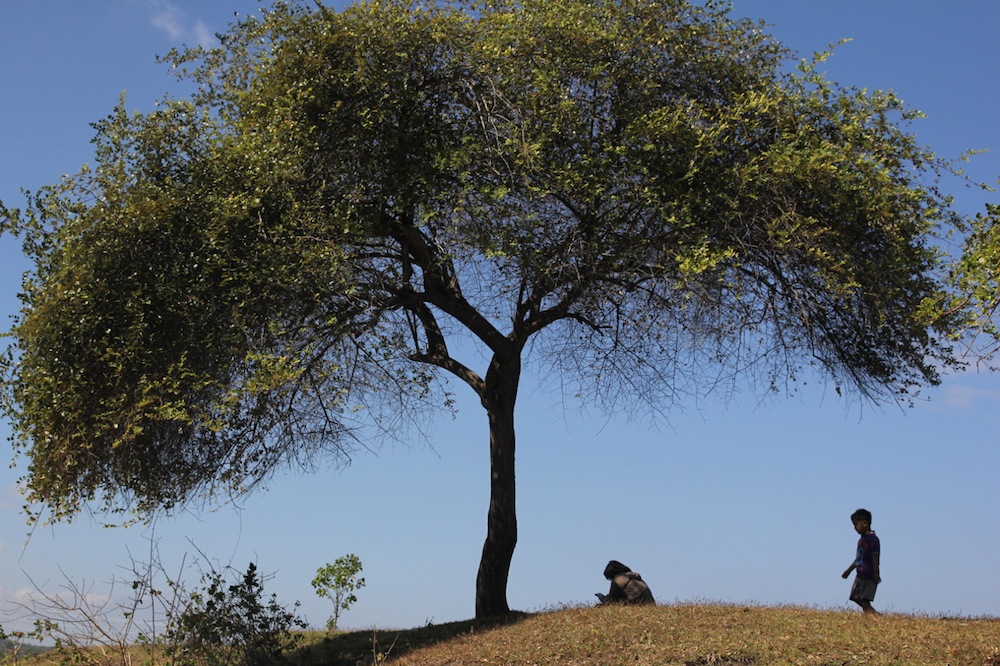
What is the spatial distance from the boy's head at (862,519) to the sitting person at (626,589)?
422 centimetres

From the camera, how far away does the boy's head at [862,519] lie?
58.1 feet

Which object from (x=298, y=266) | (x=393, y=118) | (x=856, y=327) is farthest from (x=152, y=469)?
(x=856, y=327)

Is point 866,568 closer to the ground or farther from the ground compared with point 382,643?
farther from the ground

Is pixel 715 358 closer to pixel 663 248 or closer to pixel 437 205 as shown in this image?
pixel 663 248

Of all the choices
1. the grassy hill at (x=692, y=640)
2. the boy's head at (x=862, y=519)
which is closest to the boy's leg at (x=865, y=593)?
the grassy hill at (x=692, y=640)

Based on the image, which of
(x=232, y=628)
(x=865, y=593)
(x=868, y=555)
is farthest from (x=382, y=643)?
(x=868, y=555)

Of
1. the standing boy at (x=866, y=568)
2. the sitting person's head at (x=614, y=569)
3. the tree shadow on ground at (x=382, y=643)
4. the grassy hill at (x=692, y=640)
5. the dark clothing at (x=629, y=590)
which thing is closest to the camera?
the grassy hill at (x=692, y=640)

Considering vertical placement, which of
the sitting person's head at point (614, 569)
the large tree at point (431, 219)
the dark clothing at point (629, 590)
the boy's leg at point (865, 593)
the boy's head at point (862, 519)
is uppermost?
the large tree at point (431, 219)

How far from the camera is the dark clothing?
1894 cm

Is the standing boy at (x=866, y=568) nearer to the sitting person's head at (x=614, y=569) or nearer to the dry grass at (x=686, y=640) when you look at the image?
the dry grass at (x=686, y=640)

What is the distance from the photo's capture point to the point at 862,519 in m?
17.8

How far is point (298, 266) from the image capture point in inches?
676

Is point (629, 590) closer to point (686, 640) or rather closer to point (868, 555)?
point (686, 640)

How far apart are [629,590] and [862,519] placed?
15.2ft
